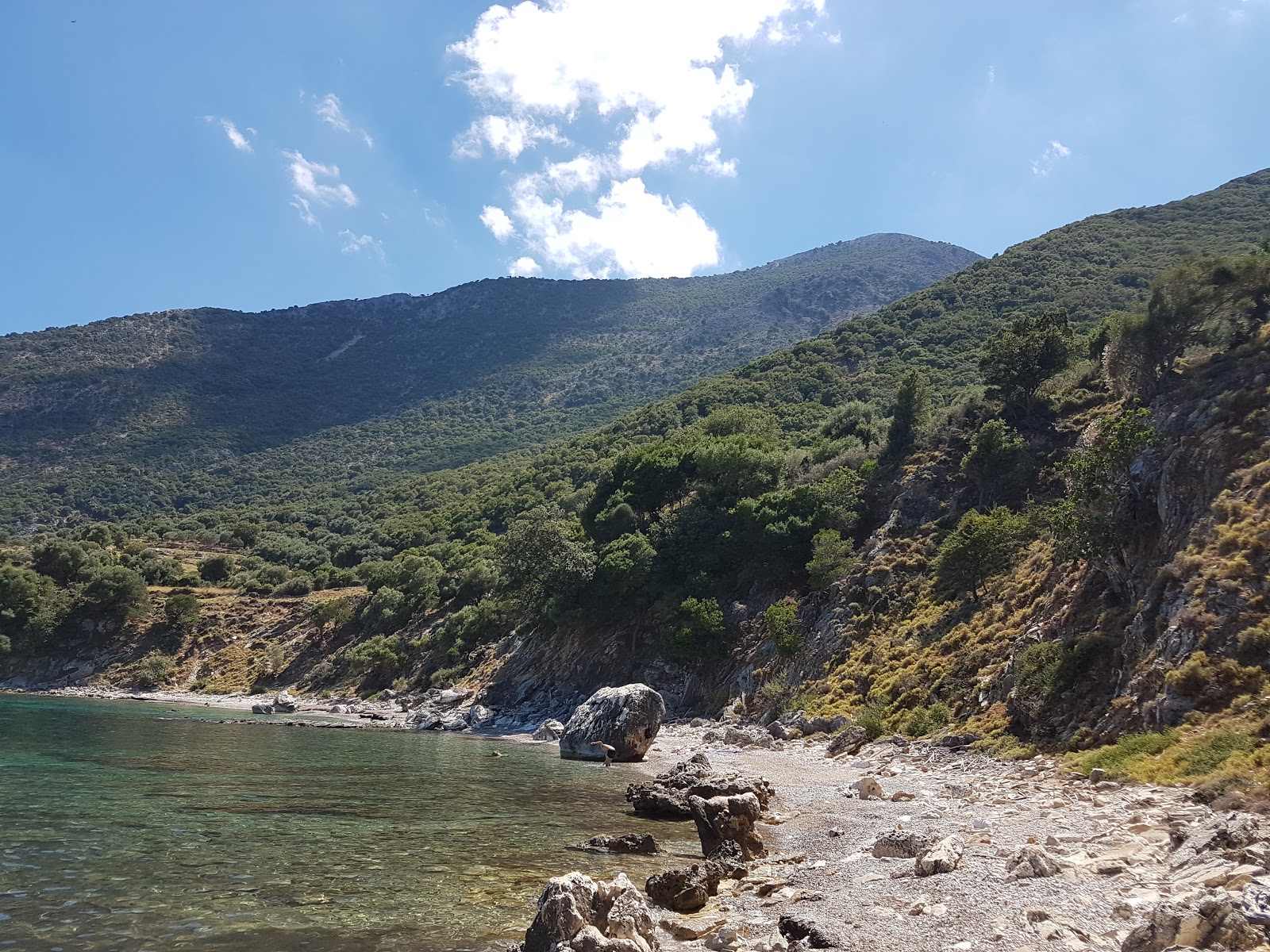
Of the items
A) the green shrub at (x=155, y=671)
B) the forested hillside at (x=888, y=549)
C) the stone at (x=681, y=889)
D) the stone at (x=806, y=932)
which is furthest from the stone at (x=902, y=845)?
the green shrub at (x=155, y=671)

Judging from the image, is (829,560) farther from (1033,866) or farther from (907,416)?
(1033,866)

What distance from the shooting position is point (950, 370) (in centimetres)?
7981

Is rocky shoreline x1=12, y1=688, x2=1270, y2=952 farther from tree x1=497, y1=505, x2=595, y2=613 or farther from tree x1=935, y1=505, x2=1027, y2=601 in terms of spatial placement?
tree x1=497, y1=505, x2=595, y2=613

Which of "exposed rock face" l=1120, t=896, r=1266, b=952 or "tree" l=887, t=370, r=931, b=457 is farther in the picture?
"tree" l=887, t=370, r=931, b=457

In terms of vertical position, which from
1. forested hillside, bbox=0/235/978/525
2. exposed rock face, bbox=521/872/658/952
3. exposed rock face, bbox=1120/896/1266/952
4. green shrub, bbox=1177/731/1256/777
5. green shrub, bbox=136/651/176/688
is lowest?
green shrub, bbox=136/651/176/688

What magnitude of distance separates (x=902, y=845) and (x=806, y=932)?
4.36 meters

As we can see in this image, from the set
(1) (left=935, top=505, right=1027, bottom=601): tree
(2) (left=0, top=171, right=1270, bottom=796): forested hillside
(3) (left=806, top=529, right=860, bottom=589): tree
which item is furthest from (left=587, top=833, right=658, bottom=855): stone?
(3) (left=806, top=529, right=860, bottom=589): tree

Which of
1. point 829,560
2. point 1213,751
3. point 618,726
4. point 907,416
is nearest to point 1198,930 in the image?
point 1213,751

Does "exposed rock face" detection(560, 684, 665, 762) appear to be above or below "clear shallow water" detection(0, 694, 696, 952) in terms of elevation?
below

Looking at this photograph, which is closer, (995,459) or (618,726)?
(618,726)

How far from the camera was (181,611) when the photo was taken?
7888 cm

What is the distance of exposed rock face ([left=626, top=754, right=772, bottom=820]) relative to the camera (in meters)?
18.5

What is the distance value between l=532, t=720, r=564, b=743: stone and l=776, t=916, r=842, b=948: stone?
3442cm

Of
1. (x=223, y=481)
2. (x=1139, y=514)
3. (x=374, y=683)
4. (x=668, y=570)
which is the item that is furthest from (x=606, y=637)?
(x=223, y=481)
